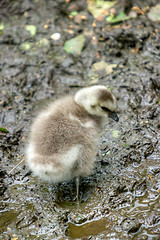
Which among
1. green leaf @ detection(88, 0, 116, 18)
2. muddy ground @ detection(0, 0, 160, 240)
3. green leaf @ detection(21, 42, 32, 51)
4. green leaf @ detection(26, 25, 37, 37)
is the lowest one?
muddy ground @ detection(0, 0, 160, 240)

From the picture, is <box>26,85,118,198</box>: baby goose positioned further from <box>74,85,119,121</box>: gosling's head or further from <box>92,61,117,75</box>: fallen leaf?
<box>92,61,117,75</box>: fallen leaf

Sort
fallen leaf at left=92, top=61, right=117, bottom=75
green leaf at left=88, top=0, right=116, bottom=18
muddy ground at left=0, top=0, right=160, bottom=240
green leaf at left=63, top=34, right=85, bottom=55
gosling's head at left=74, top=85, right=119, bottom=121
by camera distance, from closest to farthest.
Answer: muddy ground at left=0, top=0, right=160, bottom=240, gosling's head at left=74, top=85, right=119, bottom=121, fallen leaf at left=92, top=61, right=117, bottom=75, green leaf at left=63, top=34, right=85, bottom=55, green leaf at left=88, top=0, right=116, bottom=18

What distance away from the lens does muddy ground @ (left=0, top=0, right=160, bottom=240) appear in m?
2.40

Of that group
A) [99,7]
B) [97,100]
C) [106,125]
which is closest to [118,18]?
[99,7]

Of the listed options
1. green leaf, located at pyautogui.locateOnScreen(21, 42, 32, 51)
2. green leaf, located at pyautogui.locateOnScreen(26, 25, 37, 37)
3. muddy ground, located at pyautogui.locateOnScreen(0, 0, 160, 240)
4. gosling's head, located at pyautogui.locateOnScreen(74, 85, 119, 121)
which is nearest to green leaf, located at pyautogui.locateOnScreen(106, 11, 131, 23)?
muddy ground, located at pyautogui.locateOnScreen(0, 0, 160, 240)

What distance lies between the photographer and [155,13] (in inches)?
172

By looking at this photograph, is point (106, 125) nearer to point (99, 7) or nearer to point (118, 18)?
point (118, 18)

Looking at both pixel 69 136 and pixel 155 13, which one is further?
pixel 155 13

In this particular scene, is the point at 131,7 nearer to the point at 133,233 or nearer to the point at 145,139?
the point at 145,139

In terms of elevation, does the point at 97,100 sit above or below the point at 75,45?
above

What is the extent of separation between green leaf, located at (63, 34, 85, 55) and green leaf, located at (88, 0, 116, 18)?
1.65ft

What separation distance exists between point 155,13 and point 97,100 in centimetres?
235

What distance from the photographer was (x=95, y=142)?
2.70m

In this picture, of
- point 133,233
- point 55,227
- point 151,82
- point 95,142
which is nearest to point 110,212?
point 133,233
